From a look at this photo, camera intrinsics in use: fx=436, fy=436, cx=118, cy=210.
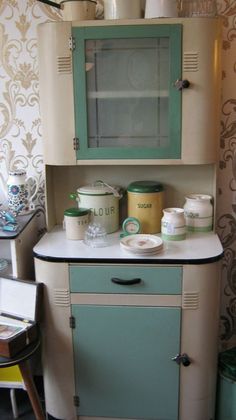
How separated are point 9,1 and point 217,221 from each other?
4.47ft

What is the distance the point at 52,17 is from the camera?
1922 millimetres

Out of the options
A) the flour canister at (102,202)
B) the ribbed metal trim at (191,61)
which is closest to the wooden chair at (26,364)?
the flour canister at (102,202)

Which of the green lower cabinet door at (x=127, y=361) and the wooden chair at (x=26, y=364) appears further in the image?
the green lower cabinet door at (x=127, y=361)

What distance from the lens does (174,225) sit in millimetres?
1796

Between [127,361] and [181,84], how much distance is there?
3.66 feet

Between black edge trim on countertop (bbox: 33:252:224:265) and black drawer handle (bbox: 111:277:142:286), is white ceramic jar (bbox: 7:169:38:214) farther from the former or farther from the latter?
black drawer handle (bbox: 111:277:142:286)

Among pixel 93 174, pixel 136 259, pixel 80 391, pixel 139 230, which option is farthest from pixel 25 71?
pixel 80 391

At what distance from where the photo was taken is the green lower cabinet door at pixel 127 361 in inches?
67.1

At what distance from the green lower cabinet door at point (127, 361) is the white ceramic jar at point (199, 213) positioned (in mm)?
415

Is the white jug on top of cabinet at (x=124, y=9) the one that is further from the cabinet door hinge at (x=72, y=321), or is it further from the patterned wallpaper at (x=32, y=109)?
the cabinet door hinge at (x=72, y=321)

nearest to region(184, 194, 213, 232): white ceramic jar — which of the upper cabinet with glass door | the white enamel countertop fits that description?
the white enamel countertop

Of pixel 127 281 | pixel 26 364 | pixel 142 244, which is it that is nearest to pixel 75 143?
pixel 142 244

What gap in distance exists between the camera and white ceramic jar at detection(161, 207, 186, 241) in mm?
1796

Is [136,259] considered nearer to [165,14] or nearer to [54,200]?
[54,200]
